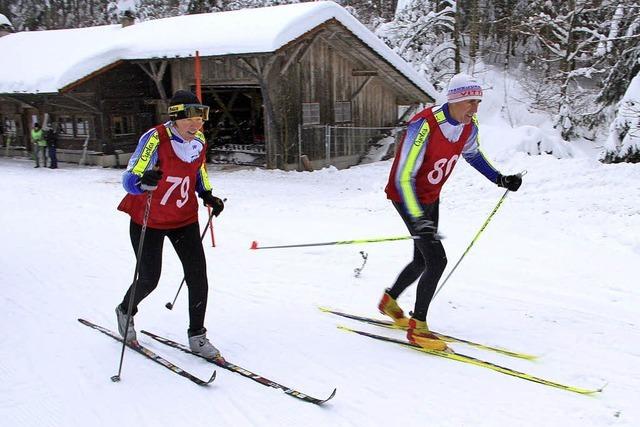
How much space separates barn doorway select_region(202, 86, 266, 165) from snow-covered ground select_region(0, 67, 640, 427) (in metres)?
8.90

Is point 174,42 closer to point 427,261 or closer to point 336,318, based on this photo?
point 336,318

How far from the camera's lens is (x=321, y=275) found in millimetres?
6156

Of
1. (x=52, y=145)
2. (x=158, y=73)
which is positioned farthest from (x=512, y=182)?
(x=52, y=145)

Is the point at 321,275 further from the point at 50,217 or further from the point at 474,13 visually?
the point at 474,13

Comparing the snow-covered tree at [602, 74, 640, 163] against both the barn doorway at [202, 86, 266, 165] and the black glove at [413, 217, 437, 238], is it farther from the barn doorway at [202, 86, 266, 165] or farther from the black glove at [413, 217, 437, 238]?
the barn doorway at [202, 86, 266, 165]

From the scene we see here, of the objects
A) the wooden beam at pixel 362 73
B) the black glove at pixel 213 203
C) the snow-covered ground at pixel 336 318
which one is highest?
the wooden beam at pixel 362 73

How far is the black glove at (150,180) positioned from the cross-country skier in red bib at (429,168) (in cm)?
169

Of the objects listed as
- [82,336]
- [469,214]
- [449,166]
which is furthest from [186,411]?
[469,214]

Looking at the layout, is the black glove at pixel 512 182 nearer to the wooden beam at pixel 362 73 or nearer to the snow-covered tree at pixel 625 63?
the snow-covered tree at pixel 625 63

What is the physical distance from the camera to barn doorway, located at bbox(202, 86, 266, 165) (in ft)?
62.4

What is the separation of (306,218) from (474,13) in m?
15.5

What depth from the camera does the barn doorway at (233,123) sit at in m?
19.0

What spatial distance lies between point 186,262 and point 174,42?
45.1 ft

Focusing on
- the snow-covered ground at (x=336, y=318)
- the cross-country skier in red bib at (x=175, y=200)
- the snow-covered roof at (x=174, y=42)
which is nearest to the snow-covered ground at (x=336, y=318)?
the snow-covered ground at (x=336, y=318)
